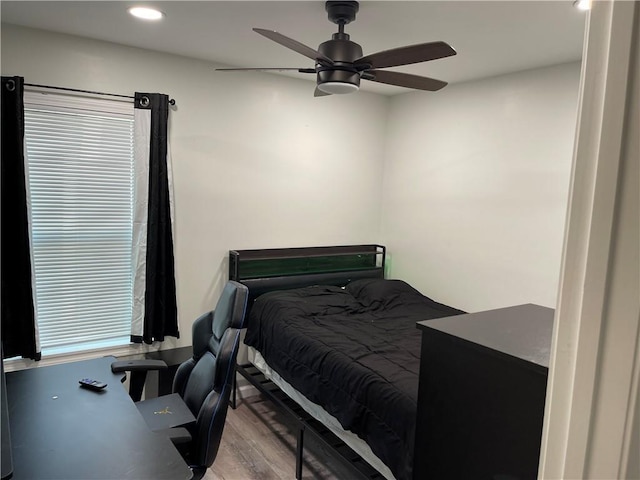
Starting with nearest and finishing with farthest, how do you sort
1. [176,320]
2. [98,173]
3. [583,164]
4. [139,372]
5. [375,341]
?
[583,164] → [139,372] → [375,341] → [98,173] → [176,320]

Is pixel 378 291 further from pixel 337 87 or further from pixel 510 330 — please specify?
pixel 510 330

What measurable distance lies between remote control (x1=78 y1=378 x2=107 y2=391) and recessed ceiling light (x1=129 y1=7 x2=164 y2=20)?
6.14ft

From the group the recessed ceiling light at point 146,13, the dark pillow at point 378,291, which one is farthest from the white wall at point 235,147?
the recessed ceiling light at point 146,13

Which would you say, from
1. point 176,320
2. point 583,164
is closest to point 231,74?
point 176,320

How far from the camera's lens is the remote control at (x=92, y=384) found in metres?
1.95

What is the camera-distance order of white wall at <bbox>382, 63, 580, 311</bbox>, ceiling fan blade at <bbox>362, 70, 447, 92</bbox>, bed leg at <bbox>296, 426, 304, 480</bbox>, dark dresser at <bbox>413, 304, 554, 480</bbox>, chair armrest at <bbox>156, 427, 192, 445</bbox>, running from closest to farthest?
dark dresser at <bbox>413, 304, 554, 480</bbox> < chair armrest at <bbox>156, 427, 192, 445</bbox> < ceiling fan blade at <bbox>362, 70, 447, 92</bbox> < bed leg at <bbox>296, 426, 304, 480</bbox> < white wall at <bbox>382, 63, 580, 311</bbox>

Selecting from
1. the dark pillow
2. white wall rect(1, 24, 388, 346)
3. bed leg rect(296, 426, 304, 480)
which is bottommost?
bed leg rect(296, 426, 304, 480)

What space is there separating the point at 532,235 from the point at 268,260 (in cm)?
204

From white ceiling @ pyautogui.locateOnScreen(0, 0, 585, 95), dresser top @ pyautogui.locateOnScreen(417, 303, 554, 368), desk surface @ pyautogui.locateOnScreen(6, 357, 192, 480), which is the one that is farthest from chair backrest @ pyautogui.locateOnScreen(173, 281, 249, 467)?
white ceiling @ pyautogui.locateOnScreen(0, 0, 585, 95)

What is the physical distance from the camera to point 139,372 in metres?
2.27

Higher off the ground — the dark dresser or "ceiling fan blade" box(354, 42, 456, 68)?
"ceiling fan blade" box(354, 42, 456, 68)

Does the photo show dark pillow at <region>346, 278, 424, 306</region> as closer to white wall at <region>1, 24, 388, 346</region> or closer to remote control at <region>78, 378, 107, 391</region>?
white wall at <region>1, 24, 388, 346</region>

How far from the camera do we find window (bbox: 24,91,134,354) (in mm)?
2900

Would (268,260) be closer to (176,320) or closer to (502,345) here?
(176,320)
